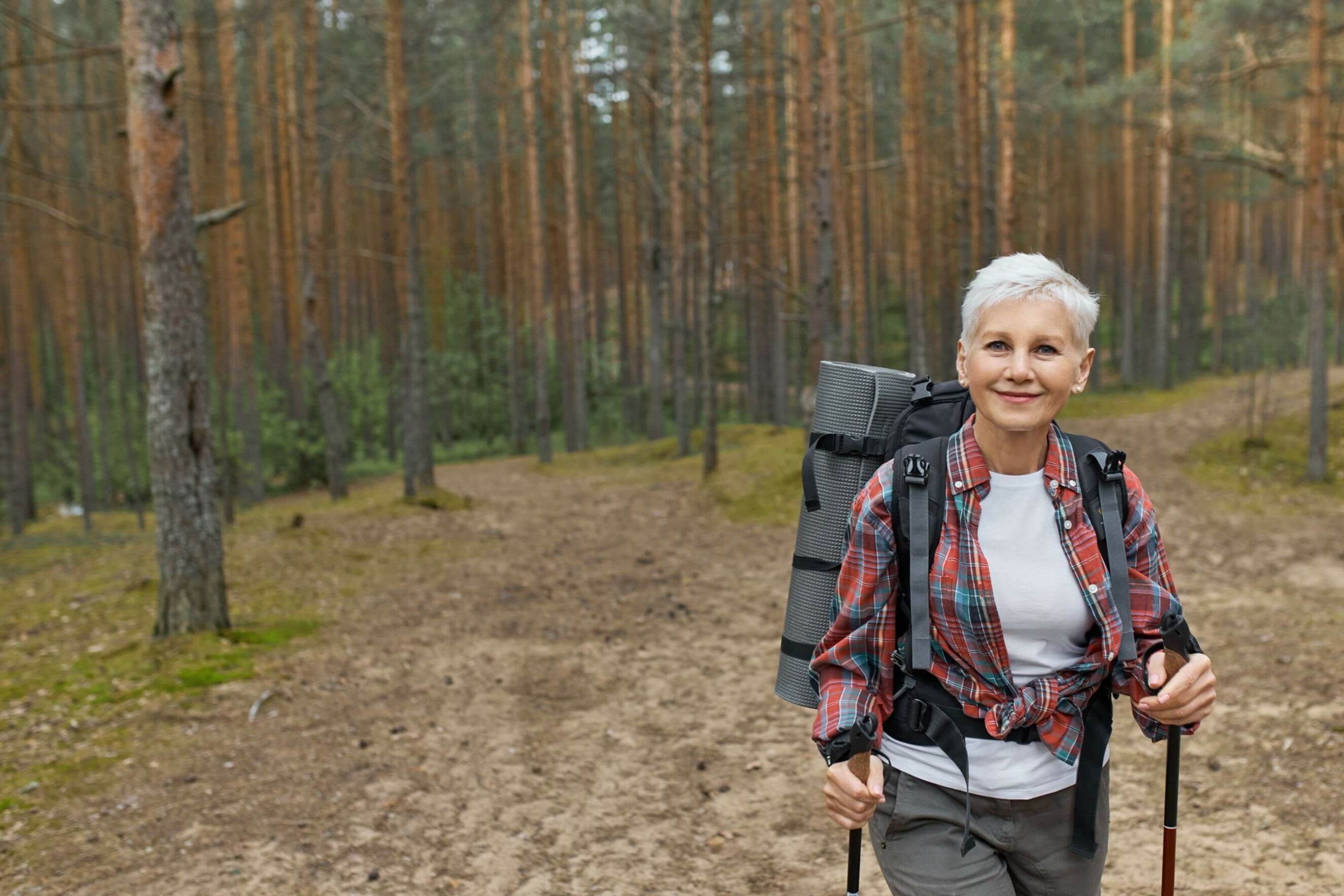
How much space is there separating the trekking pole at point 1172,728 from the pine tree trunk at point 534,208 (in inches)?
697

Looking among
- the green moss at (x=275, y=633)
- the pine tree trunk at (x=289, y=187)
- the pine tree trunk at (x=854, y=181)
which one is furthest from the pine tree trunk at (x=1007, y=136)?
the green moss at (x=275, y=633)

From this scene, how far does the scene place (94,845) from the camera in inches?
169

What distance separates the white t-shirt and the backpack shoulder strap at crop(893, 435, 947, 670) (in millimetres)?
90

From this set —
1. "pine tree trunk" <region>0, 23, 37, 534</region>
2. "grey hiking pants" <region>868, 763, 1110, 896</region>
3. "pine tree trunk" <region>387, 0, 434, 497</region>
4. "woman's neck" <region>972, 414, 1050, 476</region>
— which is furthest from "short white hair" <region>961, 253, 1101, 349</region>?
"pine tree trunk" <region>0, 23, 37, 534</region>

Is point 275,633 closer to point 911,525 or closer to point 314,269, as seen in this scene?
point 911,525

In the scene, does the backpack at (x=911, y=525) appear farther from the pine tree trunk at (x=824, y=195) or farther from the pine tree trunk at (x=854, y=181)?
the pine tree trunk at (x=854, y=181)

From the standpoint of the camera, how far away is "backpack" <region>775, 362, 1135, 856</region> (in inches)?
74.9

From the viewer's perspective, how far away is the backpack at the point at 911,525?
190 cm

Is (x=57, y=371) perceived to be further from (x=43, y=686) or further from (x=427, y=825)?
(x=427, y=825)

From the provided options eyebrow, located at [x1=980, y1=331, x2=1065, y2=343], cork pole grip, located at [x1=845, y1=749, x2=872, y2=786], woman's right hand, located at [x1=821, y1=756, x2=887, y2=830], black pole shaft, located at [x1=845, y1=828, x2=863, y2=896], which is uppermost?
eyebrow, located at [x1=980, y1=331, x2=1065, y2=343]

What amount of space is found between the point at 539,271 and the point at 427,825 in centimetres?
1593

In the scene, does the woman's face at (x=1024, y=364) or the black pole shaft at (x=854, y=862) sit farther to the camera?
the black pole shaft at (x=854, y=862)

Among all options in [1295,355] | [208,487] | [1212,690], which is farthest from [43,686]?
[1295,355]

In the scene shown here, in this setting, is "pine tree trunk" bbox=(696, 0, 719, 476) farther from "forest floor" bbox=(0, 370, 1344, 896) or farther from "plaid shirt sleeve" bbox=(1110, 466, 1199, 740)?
"plaid shirt sleeve" bbox=(1110, 466, 1199, 740)
